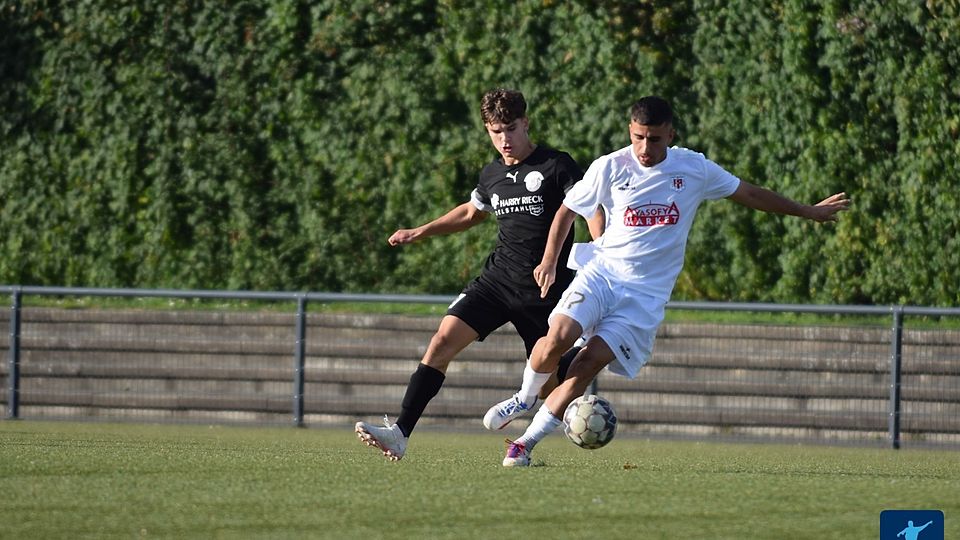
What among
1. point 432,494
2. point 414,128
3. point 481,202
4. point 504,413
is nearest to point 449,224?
point 481,202

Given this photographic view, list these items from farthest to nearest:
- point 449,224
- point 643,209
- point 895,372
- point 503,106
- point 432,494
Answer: point 895,372 < point 449,224 < point 503,106 < point 643,209 < point 432,494

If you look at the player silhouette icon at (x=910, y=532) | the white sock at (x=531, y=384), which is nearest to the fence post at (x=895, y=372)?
the white sock at (x=531, y=384)

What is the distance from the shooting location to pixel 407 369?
41.6 ft

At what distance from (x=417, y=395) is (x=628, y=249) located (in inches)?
52.4

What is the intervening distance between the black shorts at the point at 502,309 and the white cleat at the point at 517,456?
684mm

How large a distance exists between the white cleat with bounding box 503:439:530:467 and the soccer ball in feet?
0.78

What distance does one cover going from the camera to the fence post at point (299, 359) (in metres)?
12.9

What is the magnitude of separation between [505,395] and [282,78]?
370 centimetres

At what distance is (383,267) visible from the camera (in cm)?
1411

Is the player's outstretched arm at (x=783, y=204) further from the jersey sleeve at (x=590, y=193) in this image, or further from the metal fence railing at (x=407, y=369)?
the metal fence railing at (x=407, y=369)

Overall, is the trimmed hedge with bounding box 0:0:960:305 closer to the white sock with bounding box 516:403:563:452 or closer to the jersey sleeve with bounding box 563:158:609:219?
the jersey sleeve with bounding box 563:158:609:219

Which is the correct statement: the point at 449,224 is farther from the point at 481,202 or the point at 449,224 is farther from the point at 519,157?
the point at 519,157

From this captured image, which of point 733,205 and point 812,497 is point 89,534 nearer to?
point 812,497

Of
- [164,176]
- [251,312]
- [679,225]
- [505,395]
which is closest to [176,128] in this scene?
[164,176]
